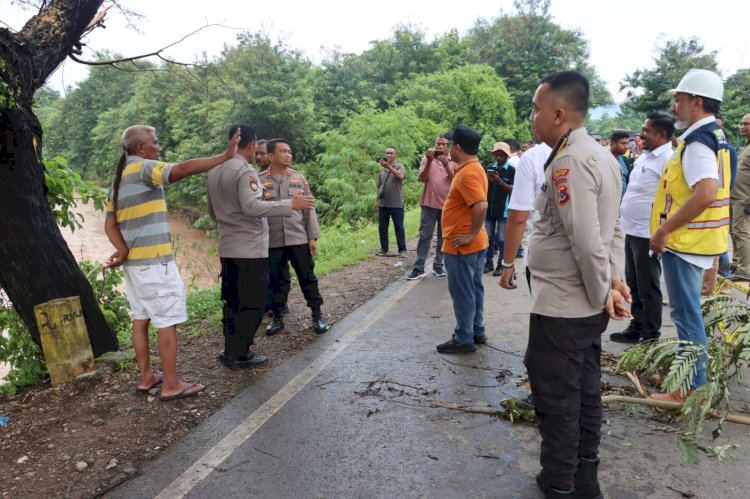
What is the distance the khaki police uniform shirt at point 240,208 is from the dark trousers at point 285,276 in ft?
2.73

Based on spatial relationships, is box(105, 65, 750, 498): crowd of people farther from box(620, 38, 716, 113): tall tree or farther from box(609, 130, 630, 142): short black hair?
box(620, 38, 716, 113): tall tree

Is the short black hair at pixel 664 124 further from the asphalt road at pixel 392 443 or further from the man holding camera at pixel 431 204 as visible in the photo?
the man holding camera at pixel 431 204

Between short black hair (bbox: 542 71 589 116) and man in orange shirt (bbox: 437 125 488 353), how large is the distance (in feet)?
5.74

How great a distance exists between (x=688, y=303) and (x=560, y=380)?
1.53m

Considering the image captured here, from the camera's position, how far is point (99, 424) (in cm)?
330

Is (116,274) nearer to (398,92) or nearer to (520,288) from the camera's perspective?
(520,288)

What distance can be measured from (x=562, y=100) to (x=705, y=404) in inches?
73.9

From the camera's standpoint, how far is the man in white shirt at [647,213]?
175 inches

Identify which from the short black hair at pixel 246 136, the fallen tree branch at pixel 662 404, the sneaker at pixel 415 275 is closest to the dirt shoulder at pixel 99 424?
the short black hair at pixel 246 136

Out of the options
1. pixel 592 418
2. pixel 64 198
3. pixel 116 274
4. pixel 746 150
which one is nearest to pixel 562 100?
pixel 592 418

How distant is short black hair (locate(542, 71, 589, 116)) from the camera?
242cm

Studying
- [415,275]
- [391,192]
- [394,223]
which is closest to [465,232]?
[415,275]

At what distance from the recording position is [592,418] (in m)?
2.60

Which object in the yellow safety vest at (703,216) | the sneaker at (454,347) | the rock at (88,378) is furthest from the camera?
the sneaker at (454,347)
